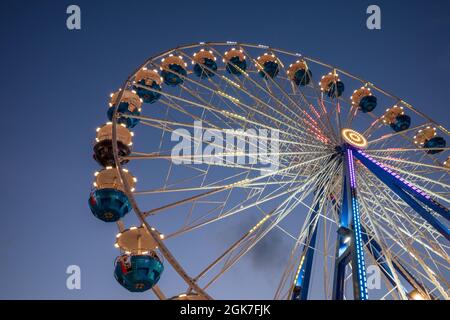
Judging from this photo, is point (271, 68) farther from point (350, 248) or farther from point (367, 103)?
point (350, 248)

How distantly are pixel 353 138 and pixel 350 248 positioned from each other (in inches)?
175

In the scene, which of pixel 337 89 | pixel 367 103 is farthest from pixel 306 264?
pixel 337 89

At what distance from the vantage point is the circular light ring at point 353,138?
37.2 feet

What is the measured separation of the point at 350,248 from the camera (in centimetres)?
788

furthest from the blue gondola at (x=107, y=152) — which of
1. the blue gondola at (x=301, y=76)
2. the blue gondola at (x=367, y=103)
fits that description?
the blue gondola at (x=367, y=103)

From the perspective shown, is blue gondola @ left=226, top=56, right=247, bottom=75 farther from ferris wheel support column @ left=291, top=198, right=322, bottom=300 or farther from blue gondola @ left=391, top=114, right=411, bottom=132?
blue gondola @ left=391, top=114, right=411, bottom=132

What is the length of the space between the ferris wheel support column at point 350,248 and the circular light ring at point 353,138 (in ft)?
5.35

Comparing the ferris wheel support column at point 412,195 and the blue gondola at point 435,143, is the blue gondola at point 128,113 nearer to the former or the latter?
the ferris wheel support column at point 412,195

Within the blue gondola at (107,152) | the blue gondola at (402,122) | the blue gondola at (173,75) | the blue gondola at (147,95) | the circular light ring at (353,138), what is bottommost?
the blue gondola at (107,152)

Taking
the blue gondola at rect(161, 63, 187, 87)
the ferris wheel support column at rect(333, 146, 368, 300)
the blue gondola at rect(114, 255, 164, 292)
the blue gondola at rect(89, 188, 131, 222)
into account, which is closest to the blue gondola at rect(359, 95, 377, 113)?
the ferris wheel support column at rect(333, 146, 368, 300)

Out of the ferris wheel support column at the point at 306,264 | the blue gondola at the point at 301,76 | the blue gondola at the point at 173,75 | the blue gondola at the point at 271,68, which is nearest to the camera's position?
the ferris wheel support column at the point at 306,264

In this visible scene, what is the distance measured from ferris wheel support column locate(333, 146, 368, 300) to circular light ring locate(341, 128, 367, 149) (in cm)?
163

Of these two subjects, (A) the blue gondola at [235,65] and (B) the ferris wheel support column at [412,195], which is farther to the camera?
(A) the blue gondola at [235,65]
